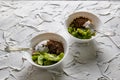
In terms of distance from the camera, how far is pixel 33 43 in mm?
834

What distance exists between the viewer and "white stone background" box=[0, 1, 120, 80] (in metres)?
0.79

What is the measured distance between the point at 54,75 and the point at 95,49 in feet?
0.65

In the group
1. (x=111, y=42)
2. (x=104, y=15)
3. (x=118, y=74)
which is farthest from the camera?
(x=104, y=15)

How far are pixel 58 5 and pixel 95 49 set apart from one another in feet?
1.02

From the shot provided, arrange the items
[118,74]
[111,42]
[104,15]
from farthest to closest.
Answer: [104,15] < [111,42] < [118,74]

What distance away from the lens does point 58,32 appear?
92cm

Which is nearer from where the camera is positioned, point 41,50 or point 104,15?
point 41,50

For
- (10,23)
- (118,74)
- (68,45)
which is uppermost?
(10,23)

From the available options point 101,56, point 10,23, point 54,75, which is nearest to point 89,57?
point 101,56

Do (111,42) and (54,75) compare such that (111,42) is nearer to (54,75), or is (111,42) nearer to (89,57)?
(89,57)

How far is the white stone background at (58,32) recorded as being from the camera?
79cm

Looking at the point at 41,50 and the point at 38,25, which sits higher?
the point at 38,25

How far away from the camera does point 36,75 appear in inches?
30.7

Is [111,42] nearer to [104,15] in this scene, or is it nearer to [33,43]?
[104,15]
